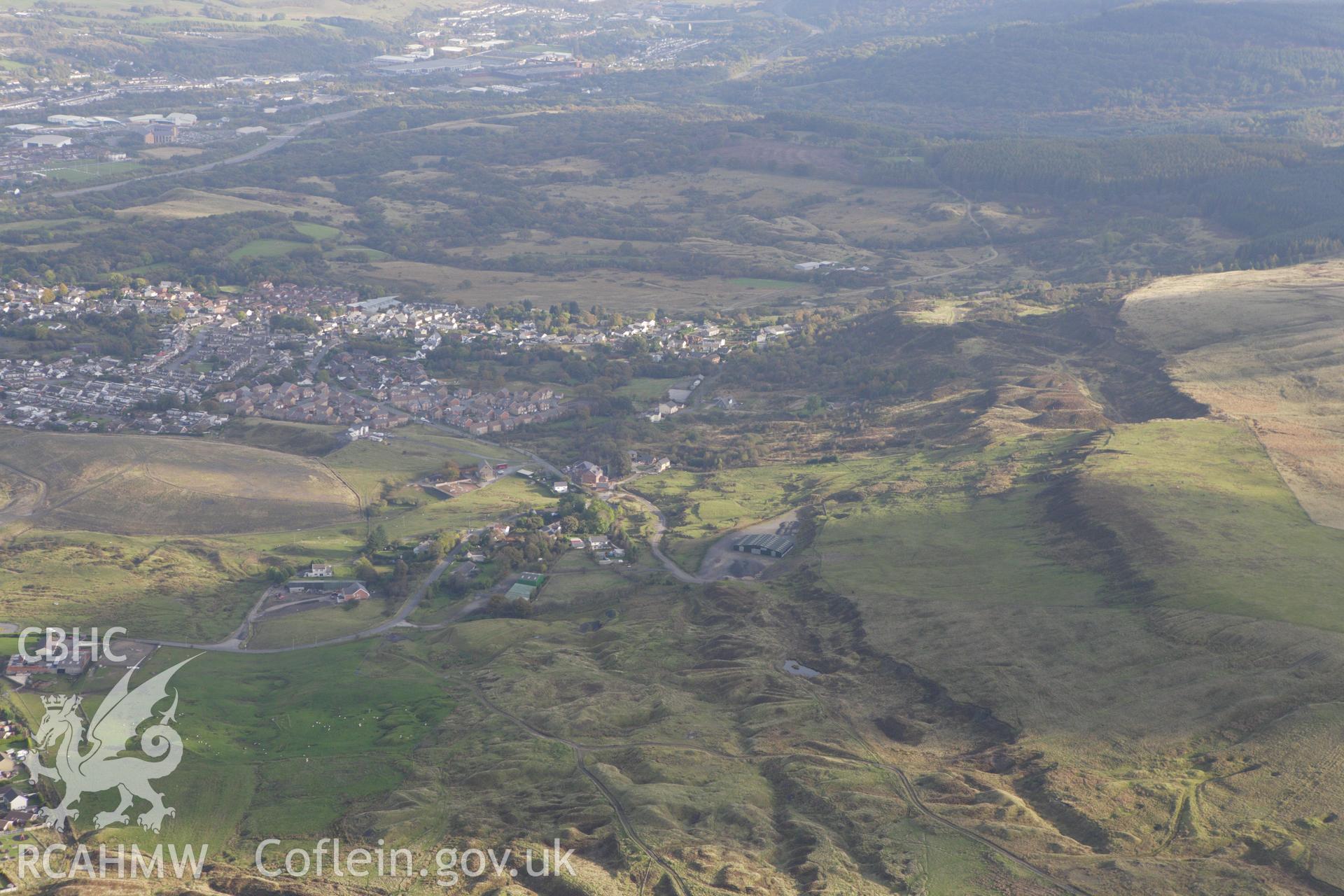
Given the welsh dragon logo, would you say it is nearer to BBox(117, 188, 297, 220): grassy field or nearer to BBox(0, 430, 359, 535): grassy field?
BBox(0, 430, 359, 535): grassy field

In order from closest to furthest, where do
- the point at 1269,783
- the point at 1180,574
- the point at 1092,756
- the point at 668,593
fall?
the point at 1269,783 < the point at 1092,756 < the point at 1180,574 < the point at 668,593

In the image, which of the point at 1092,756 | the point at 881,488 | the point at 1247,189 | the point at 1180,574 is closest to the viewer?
the point at 1092,756

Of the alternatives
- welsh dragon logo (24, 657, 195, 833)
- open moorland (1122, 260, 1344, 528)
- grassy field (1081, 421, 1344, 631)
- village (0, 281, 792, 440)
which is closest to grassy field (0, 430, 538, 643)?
village (0, 281, 792, 440)

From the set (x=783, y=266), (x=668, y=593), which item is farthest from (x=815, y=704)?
(x=783, y=266)

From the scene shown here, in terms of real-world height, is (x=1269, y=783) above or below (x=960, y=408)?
above

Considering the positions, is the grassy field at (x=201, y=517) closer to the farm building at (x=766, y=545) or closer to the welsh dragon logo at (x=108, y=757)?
the welsh dragon logo at (x=108, y=757)

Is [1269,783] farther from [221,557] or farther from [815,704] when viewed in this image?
[221,557]

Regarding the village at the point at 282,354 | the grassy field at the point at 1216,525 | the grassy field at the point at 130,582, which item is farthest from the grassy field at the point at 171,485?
the grassy field at the point at 1216,525
